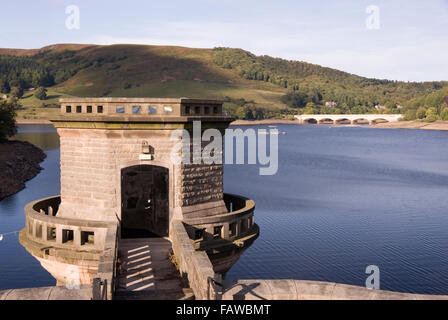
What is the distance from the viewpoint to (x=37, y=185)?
5347cm

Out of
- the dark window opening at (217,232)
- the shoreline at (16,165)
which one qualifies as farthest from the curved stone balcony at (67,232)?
the shoreline at (16,165)

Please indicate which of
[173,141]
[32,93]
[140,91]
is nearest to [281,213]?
[173,141]

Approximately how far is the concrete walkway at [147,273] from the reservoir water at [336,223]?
1143 cm

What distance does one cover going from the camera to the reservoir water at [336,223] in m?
27.3

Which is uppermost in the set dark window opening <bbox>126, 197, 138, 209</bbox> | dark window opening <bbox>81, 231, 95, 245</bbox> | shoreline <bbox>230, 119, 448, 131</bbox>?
shoreline <bbox>230, 119, 448, 131</bbox>

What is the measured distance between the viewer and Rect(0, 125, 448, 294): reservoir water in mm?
27266

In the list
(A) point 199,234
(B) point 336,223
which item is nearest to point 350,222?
(B) point 336,223

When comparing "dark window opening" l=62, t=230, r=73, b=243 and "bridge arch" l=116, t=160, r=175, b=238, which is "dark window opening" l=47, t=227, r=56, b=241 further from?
"bridge arch" l=116, t=160, r=175, b=238

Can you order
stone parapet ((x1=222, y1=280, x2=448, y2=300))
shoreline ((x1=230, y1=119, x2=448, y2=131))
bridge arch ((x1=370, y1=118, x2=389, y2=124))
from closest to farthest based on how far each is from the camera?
stone parapet ((x1=222, y1=280, x2=448, y2=300)) → shoreline ((x1=230, y1=119, x2=448, y2=131)) → bridge arch ((x1=370, y1=118, x2=389, y2=124))

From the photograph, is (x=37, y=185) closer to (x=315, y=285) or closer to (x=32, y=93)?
(x=315, y=285)

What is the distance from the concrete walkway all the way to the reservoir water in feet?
37.5

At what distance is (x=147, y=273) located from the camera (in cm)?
1334

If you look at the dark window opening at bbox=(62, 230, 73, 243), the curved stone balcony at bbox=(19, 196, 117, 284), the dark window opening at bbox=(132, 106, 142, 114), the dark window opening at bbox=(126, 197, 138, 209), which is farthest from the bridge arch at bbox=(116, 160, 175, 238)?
the dark window opening at bbox=(132, 106, 142, 114)

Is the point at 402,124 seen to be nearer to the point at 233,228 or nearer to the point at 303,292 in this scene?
the point at 233,228
